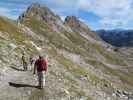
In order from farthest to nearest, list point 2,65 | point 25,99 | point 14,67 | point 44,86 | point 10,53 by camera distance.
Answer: point 10,53 < point 14,67 < point 2,65 < point 44,86 < point 25,99

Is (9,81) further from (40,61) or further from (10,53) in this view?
(10,53)

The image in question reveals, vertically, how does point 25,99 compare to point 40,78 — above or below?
below

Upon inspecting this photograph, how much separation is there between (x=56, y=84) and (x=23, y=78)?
339 cm

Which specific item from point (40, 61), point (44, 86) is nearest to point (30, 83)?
point (44, 86)

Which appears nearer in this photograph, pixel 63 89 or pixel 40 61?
pixel 40 61

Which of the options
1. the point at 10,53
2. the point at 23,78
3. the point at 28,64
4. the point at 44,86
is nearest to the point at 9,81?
the point at 23,78

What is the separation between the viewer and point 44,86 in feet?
94.3

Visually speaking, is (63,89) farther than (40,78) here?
Yes

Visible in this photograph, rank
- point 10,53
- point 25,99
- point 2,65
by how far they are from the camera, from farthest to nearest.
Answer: point 10,53, point 2,65, point 25,99

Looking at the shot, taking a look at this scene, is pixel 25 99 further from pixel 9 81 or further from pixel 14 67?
pixel 14 67

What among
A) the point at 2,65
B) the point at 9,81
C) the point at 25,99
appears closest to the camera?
the point at 25,99

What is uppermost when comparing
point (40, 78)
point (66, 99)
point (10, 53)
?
point (10, 53)

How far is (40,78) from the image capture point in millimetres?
27547

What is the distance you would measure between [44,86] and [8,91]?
3091mm
